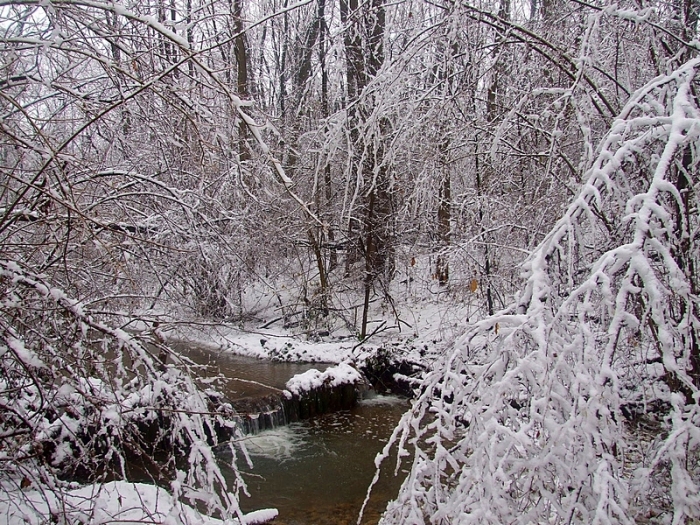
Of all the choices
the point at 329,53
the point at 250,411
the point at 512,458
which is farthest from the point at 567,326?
the point at 250,411

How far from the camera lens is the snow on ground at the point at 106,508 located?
2123mm

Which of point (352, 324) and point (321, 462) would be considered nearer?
point (321, 462)

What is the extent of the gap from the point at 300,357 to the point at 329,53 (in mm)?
7560

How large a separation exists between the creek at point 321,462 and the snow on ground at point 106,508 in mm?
595

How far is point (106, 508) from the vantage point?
9.53ft

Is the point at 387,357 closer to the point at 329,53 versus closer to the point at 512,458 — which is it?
the point at 329,53

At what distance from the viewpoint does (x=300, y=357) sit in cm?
1038

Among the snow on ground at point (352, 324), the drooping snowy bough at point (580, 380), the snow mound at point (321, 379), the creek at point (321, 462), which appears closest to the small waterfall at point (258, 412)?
the creek at point (321, 462)

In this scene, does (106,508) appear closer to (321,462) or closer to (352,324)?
(321,462)

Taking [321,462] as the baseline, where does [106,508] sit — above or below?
Result: above

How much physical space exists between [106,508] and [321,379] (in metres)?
5.52

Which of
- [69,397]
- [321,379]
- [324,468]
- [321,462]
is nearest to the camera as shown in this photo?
[69,397]

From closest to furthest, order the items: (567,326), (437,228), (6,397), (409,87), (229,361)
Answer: (567,326) → (6,397) → (409,87) → (437,228) → (229,361)

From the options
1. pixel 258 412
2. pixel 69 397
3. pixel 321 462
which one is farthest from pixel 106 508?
pixel 258 412
